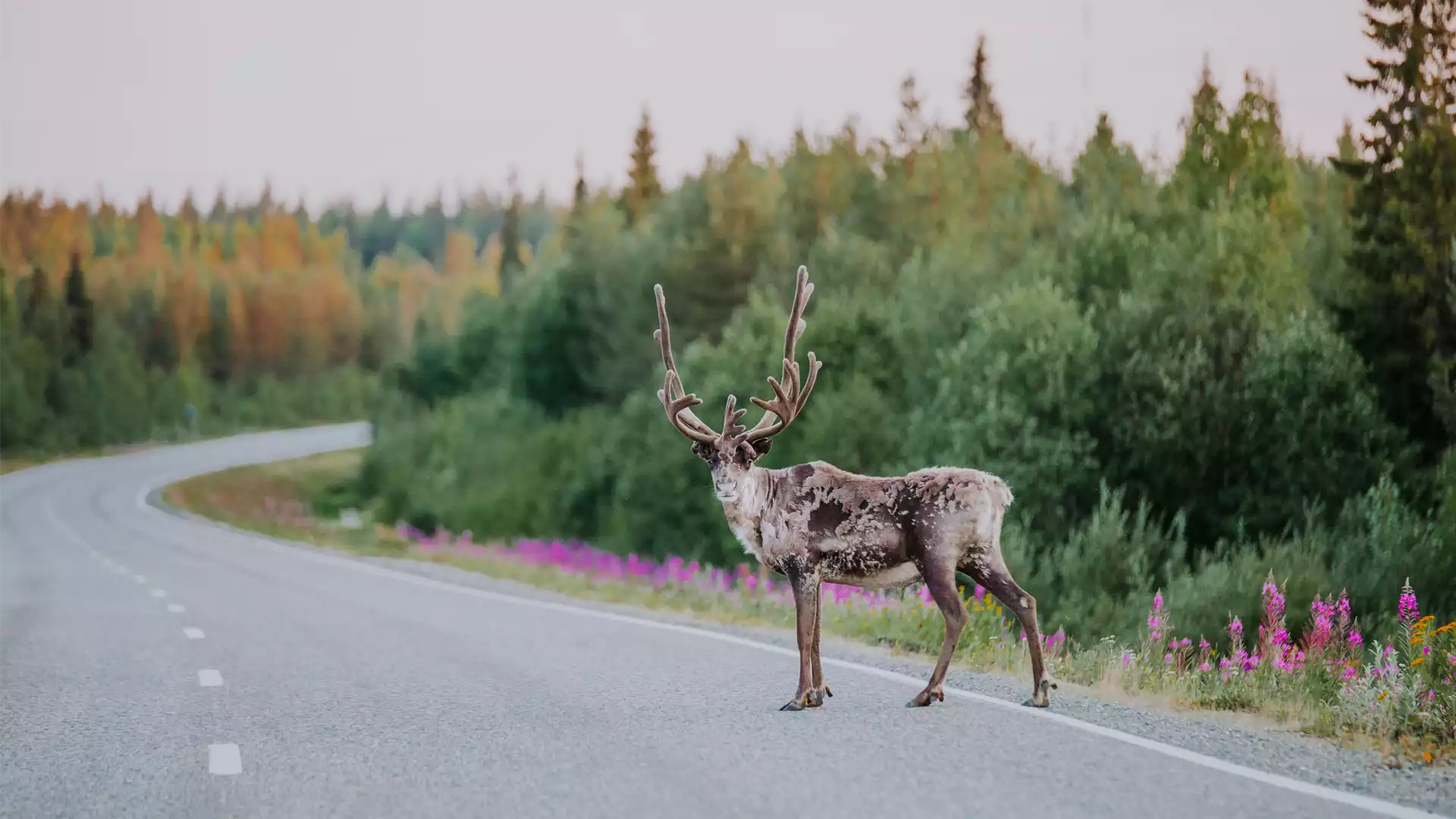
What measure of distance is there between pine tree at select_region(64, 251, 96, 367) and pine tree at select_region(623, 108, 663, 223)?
51.5 metres

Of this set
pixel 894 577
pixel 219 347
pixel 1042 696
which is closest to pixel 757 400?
pixel 894 577

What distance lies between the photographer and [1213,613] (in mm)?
21000

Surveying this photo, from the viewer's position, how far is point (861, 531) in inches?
365

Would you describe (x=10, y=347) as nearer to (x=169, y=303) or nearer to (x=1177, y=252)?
(x=169, y=303)

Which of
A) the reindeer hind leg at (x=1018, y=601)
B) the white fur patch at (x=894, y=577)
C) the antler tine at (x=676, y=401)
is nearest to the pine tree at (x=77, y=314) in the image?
the antler tine at (x=676, y=401)

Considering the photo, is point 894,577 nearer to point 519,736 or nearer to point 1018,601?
point 1018,601

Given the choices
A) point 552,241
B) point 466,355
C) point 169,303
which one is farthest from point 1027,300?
point 169,303

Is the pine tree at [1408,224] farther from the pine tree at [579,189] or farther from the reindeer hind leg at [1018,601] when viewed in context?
the pine tree at [579,189]

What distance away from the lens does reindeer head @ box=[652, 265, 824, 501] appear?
924 centimetres

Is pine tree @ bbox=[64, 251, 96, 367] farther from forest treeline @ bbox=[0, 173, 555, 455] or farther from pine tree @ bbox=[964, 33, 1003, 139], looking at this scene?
pine tree @ bbox=[964, 33, 1003, 139]

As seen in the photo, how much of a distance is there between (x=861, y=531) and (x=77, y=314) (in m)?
135

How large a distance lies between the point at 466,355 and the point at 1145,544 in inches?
2783

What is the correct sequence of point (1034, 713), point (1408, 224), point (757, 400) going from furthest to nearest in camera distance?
point (1408, 224) < point (757, 400) < point (1034, 713)

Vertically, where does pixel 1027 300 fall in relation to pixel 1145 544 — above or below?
above
